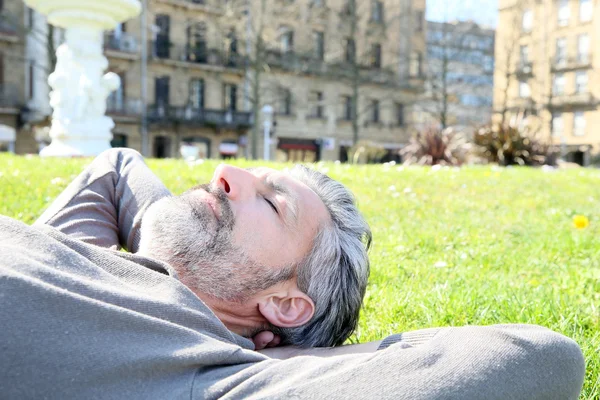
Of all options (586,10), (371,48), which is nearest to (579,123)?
(586,10)

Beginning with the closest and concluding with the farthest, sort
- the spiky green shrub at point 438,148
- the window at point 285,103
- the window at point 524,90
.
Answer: the spiky green shrub at point 438,148
the window at point 285,103
the window at point 524,90

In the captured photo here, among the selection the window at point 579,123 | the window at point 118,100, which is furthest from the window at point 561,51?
the window at point 118,100

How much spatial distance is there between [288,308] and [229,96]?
3858 centimetres

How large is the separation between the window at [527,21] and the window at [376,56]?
16.1m

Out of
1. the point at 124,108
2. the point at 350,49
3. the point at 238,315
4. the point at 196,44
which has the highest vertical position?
the point at 350,49

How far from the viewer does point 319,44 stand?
42344 mm

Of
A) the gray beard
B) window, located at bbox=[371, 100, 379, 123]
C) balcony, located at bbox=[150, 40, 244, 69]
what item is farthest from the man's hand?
window, located at bbox=[371, 100, 379, 123]

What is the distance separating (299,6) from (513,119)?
27.9 m

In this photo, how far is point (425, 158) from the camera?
14.5 metres

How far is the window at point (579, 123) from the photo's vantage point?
161 feet

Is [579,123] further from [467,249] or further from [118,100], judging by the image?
[467,249]

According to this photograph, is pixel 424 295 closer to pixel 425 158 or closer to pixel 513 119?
pixel 425 158

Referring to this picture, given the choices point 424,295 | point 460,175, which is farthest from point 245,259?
point 460,175

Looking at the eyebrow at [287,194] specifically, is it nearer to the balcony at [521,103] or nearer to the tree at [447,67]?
the tree at [447,67]
